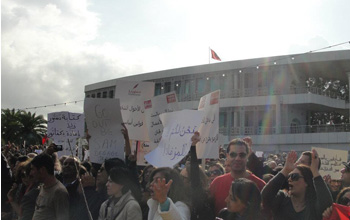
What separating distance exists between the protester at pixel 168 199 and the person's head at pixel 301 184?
98cm

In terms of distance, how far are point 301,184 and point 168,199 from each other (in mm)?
1343

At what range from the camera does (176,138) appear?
16.4ft

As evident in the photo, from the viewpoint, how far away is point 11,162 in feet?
28.5

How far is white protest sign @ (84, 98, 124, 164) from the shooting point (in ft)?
20.9

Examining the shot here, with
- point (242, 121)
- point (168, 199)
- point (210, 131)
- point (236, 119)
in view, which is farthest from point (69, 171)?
point (236, 119)

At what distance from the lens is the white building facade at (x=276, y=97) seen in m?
Answer: 34.3

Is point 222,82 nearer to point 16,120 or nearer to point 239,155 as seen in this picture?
point 16,120

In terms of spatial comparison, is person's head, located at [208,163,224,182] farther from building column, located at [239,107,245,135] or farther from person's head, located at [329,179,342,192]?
building column, located at [239,107,245,135]

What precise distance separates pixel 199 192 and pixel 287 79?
33319 millimetres

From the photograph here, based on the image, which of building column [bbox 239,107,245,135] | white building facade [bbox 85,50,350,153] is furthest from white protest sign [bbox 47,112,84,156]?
building column [bbox 239,107,245,135]

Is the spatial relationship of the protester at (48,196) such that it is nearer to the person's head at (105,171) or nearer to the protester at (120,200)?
the protester at (120,200)

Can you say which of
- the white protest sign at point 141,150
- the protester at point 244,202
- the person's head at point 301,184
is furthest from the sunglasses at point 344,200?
the white protest sign at point 141,150

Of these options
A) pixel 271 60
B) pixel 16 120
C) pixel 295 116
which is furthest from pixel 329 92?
pixel 16 120

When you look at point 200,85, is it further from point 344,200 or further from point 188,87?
point 344,200
